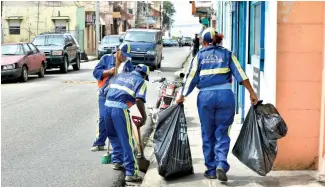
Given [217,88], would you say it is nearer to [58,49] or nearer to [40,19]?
[58,49]

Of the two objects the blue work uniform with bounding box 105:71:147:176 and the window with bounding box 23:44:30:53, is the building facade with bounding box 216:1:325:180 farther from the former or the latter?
the window with bounding box 23:44:30:53

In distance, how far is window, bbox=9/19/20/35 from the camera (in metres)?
45.3

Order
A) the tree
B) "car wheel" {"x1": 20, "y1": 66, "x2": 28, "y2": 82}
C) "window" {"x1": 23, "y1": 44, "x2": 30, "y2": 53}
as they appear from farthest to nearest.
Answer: the tree → "window" {"x1": 23, "y1": 44, "x2": 30, "y2": 53} → "car wheel" {"x1": 20, "y1": 66, "x2": 28, "y2": 82}

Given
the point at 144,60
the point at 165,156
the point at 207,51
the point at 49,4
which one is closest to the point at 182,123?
the point at 165,156

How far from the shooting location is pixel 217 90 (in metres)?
6.21

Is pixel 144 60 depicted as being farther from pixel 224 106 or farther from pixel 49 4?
pixel 49 4

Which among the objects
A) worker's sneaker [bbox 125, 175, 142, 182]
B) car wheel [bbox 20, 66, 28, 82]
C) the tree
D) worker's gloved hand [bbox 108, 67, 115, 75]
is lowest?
worker's sneaker [bbox 125, 175, 142, 182]

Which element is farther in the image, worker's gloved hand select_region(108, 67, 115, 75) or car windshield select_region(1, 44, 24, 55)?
car windshield select_region(1, 44, 24, 55)

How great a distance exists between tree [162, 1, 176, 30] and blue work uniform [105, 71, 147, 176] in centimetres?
12752

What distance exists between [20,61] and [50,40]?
569 centimetres

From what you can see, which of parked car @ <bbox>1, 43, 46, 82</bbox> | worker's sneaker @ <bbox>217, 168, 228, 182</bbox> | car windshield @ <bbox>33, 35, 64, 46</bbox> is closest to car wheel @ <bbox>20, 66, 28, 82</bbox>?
parked car @ <bbox>1, 43, 46, 82</bbox>

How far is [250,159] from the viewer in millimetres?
6094

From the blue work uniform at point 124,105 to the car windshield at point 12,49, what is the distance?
14.9 meters

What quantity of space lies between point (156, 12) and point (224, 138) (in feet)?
385
